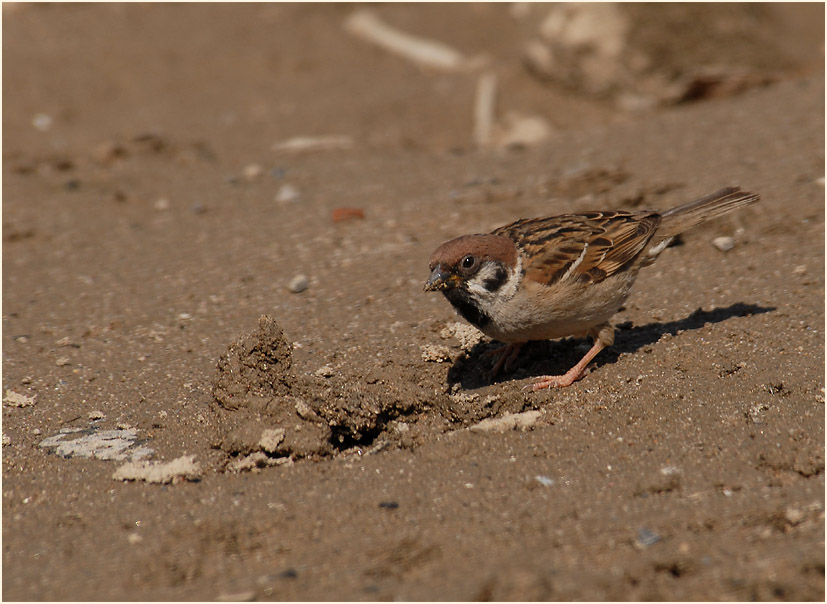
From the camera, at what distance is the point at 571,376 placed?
4801mm

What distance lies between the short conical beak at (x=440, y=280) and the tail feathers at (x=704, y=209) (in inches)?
61.0

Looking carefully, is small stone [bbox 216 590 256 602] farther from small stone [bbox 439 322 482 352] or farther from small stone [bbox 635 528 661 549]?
small stone [bbox 439 322 482 352]

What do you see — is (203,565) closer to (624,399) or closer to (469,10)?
(624,399)

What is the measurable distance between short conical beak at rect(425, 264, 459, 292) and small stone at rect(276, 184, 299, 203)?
3934 millimetres

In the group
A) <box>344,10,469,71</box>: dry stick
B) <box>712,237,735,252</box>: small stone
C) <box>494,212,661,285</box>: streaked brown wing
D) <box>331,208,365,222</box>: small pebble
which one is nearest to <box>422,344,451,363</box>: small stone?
<box>494,212,661,285</box>: streaked brown wing

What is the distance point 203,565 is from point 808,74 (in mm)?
9363

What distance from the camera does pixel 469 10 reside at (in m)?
13.5

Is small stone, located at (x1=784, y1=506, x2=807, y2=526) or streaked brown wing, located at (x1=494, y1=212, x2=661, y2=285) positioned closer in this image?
small stone, located at (x1=784, y1=506, x2=807, y2=526)

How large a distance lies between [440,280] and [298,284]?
2.02 meters

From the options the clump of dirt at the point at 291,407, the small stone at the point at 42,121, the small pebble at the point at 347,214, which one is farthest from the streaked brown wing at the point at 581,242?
the small stone at the point at 42,121

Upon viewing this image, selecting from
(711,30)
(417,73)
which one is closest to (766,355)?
(711,30)

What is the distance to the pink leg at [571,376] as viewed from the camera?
15.7 feet

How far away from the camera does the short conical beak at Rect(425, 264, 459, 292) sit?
448 cm

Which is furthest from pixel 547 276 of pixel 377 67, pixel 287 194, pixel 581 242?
pixel 377 67
